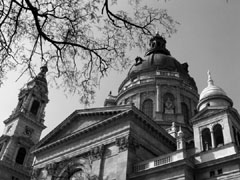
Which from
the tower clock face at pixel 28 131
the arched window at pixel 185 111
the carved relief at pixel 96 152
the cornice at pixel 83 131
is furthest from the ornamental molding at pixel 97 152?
the tower clock face at pixel 28 131

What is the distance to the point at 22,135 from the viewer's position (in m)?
42.8

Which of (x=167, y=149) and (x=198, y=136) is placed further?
(x=167, y=149)

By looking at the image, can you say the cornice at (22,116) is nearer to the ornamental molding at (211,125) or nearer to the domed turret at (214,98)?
the domed turret at (214,98)

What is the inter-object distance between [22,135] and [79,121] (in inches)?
710

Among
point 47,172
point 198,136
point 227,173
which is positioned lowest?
point 227,173

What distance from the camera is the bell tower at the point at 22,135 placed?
39.9 m

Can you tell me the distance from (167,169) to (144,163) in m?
2.11

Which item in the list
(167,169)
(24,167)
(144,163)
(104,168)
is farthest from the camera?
(24,167)

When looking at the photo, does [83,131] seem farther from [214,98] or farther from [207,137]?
[214,98]

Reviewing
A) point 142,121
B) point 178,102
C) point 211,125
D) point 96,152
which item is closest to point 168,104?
point 178,102

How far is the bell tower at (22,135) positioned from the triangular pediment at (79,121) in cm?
972

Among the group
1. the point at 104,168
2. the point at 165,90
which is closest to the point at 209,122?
the point at 104,168

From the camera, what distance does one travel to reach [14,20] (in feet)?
29.2

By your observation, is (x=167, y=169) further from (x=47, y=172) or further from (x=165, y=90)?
(x=165, y=90)
